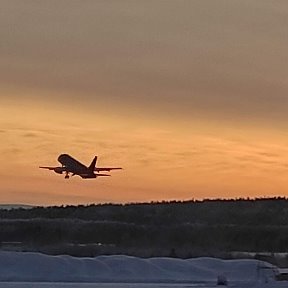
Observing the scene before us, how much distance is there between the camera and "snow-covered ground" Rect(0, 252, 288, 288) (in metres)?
30.7

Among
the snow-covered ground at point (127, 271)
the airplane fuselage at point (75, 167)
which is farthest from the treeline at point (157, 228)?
the snow-covered ground at point (127, 271)

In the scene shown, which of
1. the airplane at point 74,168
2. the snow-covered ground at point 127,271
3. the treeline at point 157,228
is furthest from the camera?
the airplane at point 74,168

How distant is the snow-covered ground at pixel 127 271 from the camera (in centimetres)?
Answer: 3070

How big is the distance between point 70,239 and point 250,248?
1055 cm

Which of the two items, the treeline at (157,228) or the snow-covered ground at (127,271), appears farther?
the treeline at (157,228)

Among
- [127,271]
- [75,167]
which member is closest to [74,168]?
[75,167]

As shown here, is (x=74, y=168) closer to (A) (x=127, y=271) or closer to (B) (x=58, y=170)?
(B) (x=58, y=170)

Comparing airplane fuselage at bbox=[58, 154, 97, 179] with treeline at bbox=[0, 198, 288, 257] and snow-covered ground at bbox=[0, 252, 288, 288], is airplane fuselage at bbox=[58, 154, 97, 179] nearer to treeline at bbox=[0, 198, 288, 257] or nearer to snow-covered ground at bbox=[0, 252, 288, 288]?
treeline at bbox=[0, 198, 288, 257]

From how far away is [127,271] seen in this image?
33.3 metres

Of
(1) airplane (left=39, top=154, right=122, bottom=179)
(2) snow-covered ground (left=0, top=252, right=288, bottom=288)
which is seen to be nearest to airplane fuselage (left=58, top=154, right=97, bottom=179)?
(1) airplane (left=39, top=154, right=122, bottom=179)

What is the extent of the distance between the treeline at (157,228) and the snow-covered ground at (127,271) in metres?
7.19

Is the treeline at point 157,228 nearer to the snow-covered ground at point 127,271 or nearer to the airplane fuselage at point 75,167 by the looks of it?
the airplane fuselage at point 75,167

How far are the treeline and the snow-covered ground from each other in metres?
7.19

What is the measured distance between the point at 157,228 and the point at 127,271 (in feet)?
88.7
